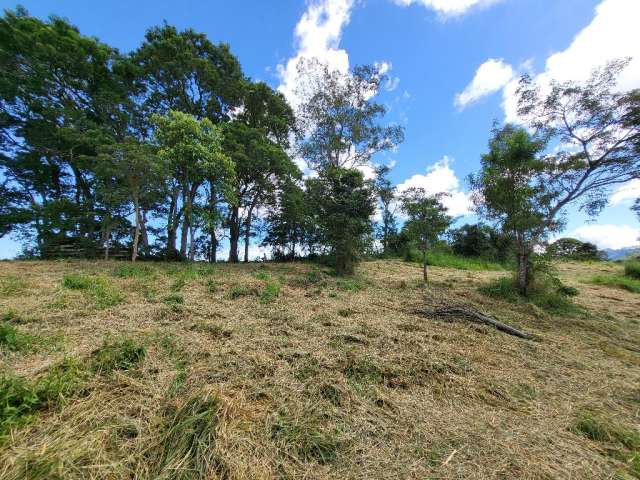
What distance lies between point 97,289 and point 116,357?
350cm

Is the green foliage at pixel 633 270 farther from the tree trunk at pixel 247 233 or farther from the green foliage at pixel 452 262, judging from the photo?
the tree trunk at pixel 247 233

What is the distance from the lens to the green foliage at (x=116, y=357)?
218cm

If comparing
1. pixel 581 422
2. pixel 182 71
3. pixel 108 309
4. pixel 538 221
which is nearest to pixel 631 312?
pixel 538 221

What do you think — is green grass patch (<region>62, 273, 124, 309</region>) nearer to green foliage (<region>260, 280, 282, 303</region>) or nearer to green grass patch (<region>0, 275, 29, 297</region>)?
green grass patch (<region>0, 275, 29, 297</region>)

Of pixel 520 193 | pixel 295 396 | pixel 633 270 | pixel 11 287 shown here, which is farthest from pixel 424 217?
pixel 633 270

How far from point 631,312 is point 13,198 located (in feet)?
87.6

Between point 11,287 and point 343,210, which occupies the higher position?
point 343,210

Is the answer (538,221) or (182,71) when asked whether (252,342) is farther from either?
(182,71)

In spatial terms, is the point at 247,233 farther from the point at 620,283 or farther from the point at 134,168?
the point at 620,283

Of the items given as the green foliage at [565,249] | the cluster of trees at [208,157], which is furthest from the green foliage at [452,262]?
the green foliage at [565,249]

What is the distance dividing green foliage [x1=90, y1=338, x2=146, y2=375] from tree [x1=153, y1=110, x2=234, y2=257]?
9.31 metres

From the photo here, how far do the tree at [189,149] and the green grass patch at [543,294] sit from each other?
454 inches

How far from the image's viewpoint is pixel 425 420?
1.94 m

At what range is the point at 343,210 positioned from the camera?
355 inches
